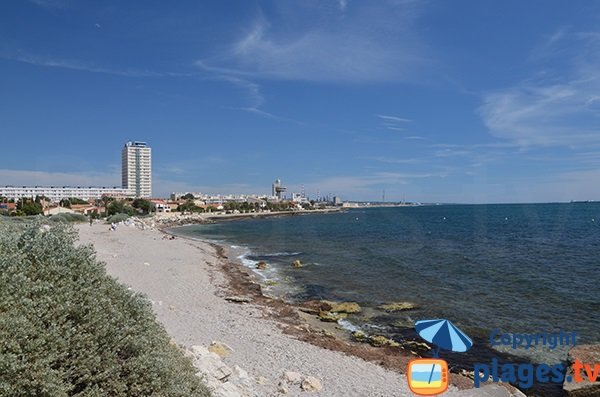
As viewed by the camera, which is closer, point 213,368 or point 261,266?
point 213,368

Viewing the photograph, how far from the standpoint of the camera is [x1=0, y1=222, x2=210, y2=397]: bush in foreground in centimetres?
324

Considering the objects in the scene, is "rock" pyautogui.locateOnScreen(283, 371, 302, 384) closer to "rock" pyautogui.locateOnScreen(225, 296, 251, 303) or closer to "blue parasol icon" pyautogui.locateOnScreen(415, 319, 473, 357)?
"blue parasol icon" pyautogui.locateOnScreen(415, 319, 473, 357)

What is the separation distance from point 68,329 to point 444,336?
621 cm

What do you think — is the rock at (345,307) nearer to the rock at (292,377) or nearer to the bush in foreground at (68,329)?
the rock at (292,377)

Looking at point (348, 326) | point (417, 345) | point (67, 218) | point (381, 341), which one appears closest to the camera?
point (417, 345)

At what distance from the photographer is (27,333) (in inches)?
130

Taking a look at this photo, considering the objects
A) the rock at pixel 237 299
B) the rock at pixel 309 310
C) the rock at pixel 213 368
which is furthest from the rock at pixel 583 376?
the rock at pixel 237 299

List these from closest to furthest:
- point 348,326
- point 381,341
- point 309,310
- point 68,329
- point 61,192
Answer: point 68,329
point 381,341
point 348,326
point 309,310
point 61,192

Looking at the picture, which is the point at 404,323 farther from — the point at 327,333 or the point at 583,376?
the point at 583,376

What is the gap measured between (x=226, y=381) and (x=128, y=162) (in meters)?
196

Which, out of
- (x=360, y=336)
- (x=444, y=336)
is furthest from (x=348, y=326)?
(x=444, y=336)

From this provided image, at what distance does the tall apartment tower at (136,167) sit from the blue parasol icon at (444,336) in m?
195

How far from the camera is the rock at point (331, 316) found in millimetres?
15325

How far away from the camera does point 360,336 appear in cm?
1338
